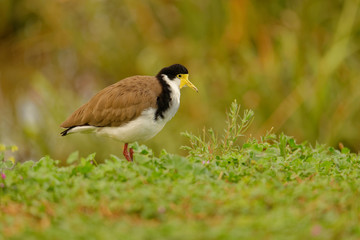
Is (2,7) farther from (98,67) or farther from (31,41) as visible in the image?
(98,67)

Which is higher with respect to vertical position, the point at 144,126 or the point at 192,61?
the point at 192,61

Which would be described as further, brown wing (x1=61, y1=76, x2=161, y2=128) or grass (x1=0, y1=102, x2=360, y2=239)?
brown wing (x1=61, y1=76, x2=161, y2=128)

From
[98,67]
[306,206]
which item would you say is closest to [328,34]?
[98,67]

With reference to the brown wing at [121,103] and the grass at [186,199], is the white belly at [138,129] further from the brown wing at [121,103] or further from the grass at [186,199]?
the grass at [186,199]

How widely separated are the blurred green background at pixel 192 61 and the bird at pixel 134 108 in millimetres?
4297

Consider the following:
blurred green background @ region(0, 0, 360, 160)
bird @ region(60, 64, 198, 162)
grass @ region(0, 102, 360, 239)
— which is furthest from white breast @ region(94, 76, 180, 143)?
blurred green background @ region(0, 0, 360, 160)

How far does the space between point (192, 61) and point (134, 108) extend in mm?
6797

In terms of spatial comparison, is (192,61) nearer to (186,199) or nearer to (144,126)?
(144,126)

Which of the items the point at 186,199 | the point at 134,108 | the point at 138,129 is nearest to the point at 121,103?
the point at 134,108

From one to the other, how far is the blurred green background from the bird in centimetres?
430

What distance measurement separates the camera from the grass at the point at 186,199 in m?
3.42

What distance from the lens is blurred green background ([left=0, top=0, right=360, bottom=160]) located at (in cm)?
1162

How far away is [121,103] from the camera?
260 inches

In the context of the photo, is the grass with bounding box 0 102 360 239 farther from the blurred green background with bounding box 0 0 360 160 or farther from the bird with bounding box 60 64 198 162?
the blurred green background with bounding box 0 0 360 160
